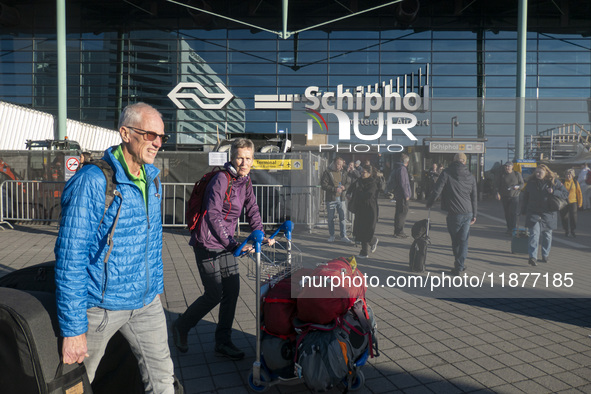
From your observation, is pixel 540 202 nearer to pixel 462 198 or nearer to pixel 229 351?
pixel 462 198

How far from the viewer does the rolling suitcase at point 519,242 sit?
14.2 ft

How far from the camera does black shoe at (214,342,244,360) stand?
142 inches

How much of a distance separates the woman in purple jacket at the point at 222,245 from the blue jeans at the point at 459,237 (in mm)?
2139

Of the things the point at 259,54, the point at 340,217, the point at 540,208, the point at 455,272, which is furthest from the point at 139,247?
the point at 259,54

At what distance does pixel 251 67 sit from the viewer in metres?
23.8

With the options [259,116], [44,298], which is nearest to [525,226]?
[44,298]

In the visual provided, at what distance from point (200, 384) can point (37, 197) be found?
9.84 m

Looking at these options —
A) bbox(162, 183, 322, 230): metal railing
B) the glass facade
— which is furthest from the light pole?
the glass facade

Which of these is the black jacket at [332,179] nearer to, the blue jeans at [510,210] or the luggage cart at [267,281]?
the luggage cart at [267,281]

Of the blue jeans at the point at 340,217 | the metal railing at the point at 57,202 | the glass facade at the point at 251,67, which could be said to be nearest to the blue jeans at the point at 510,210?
the blue jeans at the point at 340,217

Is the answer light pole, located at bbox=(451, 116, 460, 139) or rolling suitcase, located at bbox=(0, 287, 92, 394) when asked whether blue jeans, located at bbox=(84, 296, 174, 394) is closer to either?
rolling suitcase, located at bbox=(0, 287, 92, 394)

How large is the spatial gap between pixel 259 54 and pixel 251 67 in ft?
2.73

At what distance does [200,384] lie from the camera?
10.7ft

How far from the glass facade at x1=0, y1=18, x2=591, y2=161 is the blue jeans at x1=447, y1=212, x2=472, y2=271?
63.9 ft
